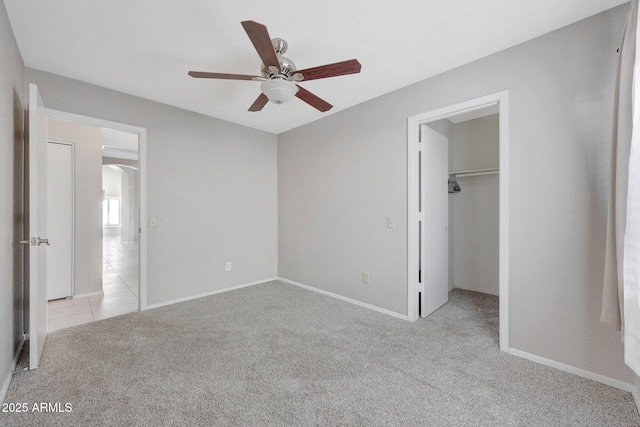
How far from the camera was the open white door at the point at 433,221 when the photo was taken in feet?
9.39

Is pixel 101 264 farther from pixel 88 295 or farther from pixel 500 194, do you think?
pixel 500 194

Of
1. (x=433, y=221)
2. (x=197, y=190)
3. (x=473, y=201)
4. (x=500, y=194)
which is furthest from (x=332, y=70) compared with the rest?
(x=473, y=201)

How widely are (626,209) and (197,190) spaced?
3901 mm

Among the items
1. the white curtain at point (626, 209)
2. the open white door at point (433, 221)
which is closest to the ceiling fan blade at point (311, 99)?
the open white door at point (433, 221)

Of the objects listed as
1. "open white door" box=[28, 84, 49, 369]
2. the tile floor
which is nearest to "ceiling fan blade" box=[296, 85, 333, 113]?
"open white door" box=[28, 84, 49, 369]

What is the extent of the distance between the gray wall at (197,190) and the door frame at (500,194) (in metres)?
2.37

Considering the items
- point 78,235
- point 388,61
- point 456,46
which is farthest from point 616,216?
point 78,235

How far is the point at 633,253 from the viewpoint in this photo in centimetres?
128

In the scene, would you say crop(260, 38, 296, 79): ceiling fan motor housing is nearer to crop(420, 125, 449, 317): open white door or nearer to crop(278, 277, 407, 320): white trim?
crop(420, 125, 449, 317): open white door

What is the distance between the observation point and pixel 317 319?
2859 mm

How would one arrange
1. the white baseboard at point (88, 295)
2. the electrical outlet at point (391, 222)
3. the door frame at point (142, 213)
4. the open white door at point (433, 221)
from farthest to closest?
the white baseboard at point (88, 295), the door frame at point (142, 213), the electrical outlet at point (391, 222), the open white door at point (433, 221)

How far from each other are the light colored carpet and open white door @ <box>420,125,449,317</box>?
37 centimetres

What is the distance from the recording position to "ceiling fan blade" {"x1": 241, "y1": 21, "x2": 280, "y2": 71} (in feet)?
4.49

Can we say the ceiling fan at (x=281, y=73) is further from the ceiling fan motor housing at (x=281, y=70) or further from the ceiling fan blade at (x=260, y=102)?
the ceiling fan blade at (x=260, y=102)
